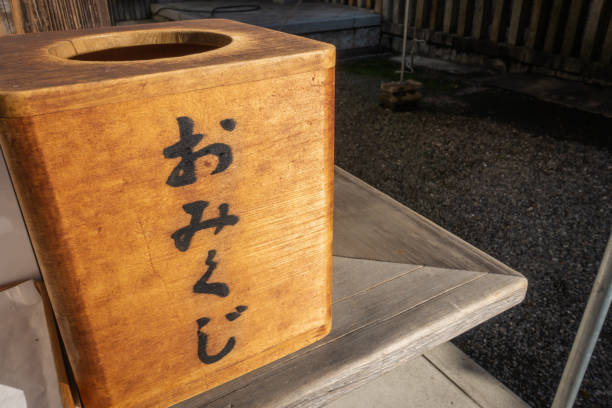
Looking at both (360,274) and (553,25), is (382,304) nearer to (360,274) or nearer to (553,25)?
(360,274)

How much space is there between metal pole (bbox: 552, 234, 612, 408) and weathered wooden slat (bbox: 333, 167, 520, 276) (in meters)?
0.18

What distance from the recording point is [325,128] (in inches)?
21.6

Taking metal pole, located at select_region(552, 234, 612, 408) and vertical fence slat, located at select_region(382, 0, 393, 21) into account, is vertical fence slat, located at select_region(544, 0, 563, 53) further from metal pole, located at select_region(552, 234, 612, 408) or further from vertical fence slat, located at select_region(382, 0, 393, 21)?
metal pole, located at select_region(552, 234, 612, 408)

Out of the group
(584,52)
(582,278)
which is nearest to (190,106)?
(582,278)

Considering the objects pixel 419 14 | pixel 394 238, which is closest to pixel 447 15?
pixel 419 14

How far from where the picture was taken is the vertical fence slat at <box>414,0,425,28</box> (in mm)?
5410

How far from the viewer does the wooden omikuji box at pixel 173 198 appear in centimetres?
42

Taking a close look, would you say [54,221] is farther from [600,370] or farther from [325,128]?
[600,370]

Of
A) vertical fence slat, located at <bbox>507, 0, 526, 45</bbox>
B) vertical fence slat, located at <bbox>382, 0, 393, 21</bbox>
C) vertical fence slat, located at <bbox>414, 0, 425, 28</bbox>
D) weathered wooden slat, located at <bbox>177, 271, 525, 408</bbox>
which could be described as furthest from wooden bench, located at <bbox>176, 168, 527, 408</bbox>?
vertical fence slat, located at <bbox>382, 0, 393, 21</bbox>

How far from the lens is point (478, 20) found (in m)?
4.90

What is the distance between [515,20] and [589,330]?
4.70m

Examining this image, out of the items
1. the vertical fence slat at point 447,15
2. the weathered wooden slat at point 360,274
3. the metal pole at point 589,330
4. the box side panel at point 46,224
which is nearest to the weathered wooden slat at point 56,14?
the box side panel at point 46,224

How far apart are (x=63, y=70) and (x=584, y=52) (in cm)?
478

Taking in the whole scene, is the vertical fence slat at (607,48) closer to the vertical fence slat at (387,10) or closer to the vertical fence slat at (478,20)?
the vertical fence slat at (478,20)
